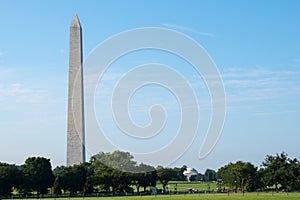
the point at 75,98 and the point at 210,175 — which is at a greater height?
the point at 75,98

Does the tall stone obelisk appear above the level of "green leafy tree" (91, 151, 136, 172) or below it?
above

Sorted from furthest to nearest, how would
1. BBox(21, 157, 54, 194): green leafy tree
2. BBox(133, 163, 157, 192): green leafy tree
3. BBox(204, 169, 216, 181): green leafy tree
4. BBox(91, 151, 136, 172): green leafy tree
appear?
BBox(204, 169, 216, 181): green leafy tree
BBox(133, 163, 157, 192): green leafy tree
BBox(21, 157, 54, 194): green leafy tree
BBox(91, 151, 136, 172): green leafy tree

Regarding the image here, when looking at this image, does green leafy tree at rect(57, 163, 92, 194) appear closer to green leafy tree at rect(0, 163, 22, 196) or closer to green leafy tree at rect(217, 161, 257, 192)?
green leafy tree at rect(0, 163, 22, 196)

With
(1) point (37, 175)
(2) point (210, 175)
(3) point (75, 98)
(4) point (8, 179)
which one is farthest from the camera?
(2) point (210, 175)

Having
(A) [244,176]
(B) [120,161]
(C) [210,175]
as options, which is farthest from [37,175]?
(C) [210,175]

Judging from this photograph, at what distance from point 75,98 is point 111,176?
1845 cm

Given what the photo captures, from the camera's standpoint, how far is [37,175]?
71.4 m

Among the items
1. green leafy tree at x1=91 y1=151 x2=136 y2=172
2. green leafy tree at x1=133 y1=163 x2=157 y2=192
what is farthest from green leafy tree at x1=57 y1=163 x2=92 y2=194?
green leafy tree at x1=133 y1=163 x2=157 y2=192

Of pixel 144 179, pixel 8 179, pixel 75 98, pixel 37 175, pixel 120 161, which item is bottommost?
pixel 144 179

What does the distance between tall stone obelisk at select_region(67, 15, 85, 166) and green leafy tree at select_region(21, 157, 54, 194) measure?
696 centimetres

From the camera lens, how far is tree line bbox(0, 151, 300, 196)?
69812 mm

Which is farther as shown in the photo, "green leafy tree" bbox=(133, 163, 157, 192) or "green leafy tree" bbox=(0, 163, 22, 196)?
"green leafy tree" bbox=(133, 163, 157, 192)

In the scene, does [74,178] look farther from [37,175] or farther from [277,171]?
[277,171]

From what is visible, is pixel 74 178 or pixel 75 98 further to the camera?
pixel 74 178
